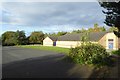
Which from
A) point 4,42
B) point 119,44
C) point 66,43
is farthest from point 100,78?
point 4,42

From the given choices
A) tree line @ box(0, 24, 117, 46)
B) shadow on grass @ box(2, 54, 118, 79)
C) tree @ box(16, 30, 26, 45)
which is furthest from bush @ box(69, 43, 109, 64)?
tree @ box(16, 30, 26, 45)

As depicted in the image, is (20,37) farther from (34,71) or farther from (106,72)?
(106,72)

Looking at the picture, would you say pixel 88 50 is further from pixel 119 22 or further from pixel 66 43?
pixel 66 43

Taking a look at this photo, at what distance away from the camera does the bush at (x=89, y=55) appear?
1789cm

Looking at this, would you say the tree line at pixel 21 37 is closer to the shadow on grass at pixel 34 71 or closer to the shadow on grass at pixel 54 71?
the shadow on grass at pixel 34 71

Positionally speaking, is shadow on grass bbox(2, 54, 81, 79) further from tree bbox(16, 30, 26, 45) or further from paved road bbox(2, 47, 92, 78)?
tree bbox(16, 30, 26, 45)

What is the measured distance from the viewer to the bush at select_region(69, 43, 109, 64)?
1789 centimetres

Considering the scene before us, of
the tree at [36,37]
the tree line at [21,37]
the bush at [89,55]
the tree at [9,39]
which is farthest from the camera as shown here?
the tree at [36,37]

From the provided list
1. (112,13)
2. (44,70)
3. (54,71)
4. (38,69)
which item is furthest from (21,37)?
(54,71)

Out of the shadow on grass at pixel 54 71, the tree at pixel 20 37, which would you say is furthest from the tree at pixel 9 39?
the shadow on grass at pixel 54 71

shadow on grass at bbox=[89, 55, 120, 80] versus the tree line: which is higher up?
the tree line

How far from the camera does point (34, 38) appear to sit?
8788cm

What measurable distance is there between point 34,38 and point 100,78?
254 ft

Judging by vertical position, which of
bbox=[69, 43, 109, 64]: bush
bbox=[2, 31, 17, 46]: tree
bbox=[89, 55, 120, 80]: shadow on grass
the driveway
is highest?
bbox=[2, 31, 17, 46]: tree
